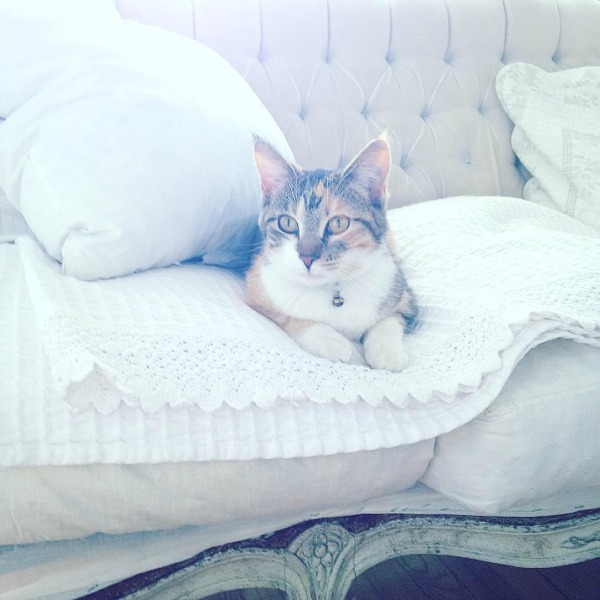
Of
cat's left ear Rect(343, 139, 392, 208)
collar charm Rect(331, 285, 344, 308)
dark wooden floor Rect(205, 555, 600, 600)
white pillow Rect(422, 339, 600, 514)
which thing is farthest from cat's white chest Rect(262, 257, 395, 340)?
dark wooden floor Rect(205, 555, 600, 600)

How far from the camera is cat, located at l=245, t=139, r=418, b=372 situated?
985mm

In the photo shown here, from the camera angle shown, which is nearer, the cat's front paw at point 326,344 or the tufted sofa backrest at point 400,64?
the cat's front paw at point 326,344

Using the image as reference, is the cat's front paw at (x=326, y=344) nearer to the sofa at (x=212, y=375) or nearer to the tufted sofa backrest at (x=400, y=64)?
the sofa at (x=212, y=375)

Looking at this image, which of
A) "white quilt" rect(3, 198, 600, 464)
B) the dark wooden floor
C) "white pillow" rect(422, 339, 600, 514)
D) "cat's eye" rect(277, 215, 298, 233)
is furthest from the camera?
the dark wooden floor

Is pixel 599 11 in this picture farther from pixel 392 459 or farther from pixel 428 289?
pixel 392 459

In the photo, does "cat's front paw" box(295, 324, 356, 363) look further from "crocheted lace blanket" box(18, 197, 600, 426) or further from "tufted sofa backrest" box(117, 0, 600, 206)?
"tufted sofa backrest" box(117, 0, 600, 206)

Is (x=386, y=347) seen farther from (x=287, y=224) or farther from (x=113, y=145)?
(x=113, y=145)

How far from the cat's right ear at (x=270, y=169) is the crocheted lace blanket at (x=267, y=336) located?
0.19 m

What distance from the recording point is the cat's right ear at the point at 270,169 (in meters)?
1.01

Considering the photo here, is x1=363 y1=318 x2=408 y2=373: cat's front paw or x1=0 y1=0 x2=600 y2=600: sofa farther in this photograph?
x1=363 y1=318 x2=408 y2=373: cat's front paw

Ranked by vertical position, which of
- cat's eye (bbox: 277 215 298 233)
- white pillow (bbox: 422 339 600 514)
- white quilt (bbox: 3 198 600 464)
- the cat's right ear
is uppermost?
the cat's right ear

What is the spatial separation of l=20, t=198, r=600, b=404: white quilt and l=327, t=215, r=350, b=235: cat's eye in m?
0.19

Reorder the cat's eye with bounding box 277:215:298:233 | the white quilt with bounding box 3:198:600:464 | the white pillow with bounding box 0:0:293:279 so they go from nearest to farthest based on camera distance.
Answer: the white quilt with bounding box 3:198:600:464 < the white pillow with bounding box 0:0:293:279 < the cat's eye with bounding box 277:215:298:233

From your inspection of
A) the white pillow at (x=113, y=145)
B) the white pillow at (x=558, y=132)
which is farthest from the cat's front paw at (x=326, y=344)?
the white pillow at (x=558, y=132)
